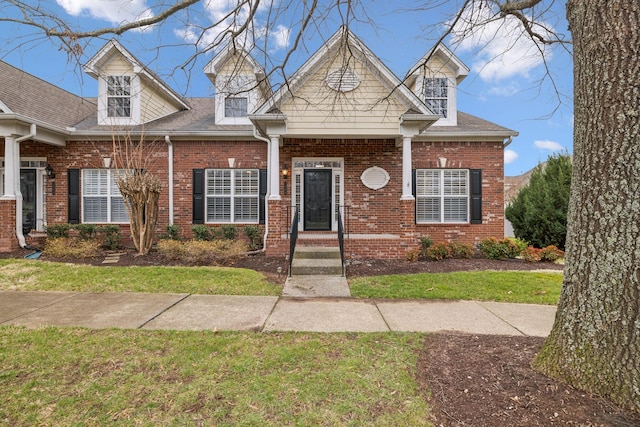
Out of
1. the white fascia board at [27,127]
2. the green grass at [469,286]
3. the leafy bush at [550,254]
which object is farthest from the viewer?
the leafy bush at [550,254]

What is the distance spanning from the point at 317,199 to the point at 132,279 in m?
5.48

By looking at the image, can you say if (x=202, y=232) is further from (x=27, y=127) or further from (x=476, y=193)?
(x=476, y=193)

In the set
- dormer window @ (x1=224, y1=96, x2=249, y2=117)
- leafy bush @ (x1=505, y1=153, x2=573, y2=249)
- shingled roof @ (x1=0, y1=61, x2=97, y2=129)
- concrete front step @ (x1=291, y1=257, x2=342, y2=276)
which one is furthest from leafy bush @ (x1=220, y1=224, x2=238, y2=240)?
leafy bush @ (x1=505, y1=153, x2=573, y2=249)

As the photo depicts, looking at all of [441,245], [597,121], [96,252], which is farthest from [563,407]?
A: [96,252]

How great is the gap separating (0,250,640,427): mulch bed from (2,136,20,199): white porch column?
11.0 meters

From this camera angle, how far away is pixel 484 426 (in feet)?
6.51

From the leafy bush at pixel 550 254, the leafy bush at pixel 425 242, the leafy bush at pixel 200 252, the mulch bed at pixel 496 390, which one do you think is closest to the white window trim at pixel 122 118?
the leafy bush at pixel 200 252

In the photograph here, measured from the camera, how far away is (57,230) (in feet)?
30.4

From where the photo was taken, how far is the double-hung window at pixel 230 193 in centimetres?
992

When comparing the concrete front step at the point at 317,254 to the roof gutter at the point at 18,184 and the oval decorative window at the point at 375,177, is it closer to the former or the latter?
the oval decorative window at the point at 375,177

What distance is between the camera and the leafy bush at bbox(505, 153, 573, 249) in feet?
30.7

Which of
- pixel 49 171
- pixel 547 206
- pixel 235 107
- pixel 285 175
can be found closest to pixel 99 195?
pixel 49 171

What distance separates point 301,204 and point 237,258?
2.83 m

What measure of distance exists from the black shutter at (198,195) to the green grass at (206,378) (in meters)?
6.46
